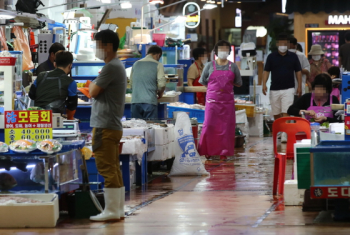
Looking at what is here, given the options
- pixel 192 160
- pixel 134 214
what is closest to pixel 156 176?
pixel 192 160

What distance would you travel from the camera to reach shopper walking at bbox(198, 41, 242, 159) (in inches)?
403

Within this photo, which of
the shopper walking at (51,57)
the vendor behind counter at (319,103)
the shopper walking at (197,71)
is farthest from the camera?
the shopper walking at (197,71)

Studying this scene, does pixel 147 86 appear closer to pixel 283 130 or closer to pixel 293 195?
pixel 283 130

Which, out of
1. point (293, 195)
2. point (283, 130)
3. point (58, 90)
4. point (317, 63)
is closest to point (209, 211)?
point (293, 195)

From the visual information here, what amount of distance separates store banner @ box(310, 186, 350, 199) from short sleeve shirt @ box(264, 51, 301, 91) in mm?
6770

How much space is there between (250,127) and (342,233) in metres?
10.3

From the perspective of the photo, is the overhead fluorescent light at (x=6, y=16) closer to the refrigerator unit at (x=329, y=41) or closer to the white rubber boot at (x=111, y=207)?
the white rubber boot at (x=111, y=207)

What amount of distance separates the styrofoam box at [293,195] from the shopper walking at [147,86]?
157 inches

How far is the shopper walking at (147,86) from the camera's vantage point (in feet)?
33.5

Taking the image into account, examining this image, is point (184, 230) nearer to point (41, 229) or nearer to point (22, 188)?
point (41, 229)

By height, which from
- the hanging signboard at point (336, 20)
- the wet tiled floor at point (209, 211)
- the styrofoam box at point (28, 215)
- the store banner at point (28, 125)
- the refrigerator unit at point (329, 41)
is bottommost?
the wet tiled floor at point (209, 211)

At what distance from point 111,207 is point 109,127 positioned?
28.5 inches

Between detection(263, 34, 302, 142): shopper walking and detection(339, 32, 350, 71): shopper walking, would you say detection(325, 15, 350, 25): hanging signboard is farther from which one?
detection(263, 34, 302, 142): shopper walking

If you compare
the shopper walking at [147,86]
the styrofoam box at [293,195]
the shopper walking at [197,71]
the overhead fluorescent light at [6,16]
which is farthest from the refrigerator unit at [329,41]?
the styrofoam box at [293,195]
